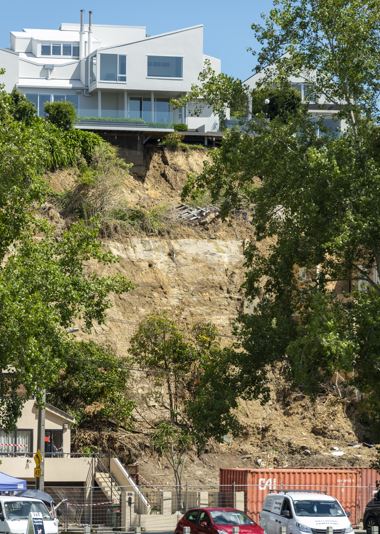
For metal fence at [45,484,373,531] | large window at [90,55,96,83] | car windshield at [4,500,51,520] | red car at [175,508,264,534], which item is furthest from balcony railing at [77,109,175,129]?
→ car windshield at [4,500,51,520]

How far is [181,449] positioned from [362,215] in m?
21.6

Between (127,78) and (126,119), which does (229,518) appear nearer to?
(126,119)

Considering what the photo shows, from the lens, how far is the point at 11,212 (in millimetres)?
34250

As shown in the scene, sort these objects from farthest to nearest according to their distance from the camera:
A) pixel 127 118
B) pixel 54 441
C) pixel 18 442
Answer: pixel 127 118 → pixel 54 441 → pixel 18 442

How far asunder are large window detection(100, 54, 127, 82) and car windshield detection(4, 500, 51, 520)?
45.8 m

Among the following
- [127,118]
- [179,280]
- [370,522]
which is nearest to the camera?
[370,522]

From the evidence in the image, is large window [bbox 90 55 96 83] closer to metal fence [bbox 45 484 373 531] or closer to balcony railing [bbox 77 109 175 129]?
balcony railing [bbox 77 109 175 129]

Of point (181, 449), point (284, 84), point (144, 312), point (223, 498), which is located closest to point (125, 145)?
point (144, 312)

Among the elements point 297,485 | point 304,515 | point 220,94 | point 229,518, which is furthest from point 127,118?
point 229,518

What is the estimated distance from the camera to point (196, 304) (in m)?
64.1

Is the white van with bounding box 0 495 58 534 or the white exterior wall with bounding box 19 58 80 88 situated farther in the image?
the white exterior wall with bounding box 19 58 80 88

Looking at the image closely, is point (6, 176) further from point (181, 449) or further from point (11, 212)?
point (181, 449)

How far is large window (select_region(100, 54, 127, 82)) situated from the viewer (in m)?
74.3

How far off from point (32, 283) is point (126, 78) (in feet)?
144
